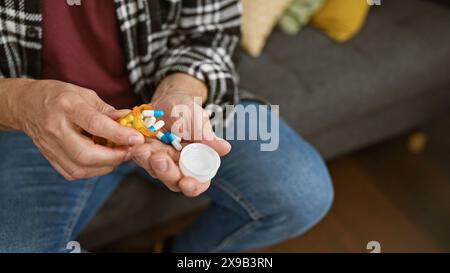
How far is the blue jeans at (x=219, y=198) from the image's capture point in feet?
1.91

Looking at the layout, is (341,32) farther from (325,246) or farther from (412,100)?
(325,246)

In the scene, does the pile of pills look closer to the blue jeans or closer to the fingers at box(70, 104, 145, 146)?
the fingers at box(70, 104, 145, 146)

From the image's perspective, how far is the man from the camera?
452mm

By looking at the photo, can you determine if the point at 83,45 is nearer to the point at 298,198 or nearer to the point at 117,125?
the point at 117,125

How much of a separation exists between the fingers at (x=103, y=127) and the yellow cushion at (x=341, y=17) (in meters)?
0.75

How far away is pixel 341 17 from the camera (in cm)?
103

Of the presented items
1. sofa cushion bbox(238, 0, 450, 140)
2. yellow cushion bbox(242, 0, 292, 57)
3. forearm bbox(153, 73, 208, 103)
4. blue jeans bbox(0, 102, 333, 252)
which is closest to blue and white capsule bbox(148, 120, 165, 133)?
forearm bbox(153, 73, 208, 103)

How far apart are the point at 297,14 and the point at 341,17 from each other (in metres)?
0.10

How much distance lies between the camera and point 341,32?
3.42 feet

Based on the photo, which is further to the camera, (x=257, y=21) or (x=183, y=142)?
(x=257, y=21)

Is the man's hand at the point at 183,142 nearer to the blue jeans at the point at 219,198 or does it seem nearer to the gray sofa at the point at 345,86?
the blue jeans at the point at 219,198

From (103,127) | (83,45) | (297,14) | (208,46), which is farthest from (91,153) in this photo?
(297,14)

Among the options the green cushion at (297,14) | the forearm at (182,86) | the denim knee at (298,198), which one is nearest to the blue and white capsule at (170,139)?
the forearm at (182,86)

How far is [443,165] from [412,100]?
9.8 inches
